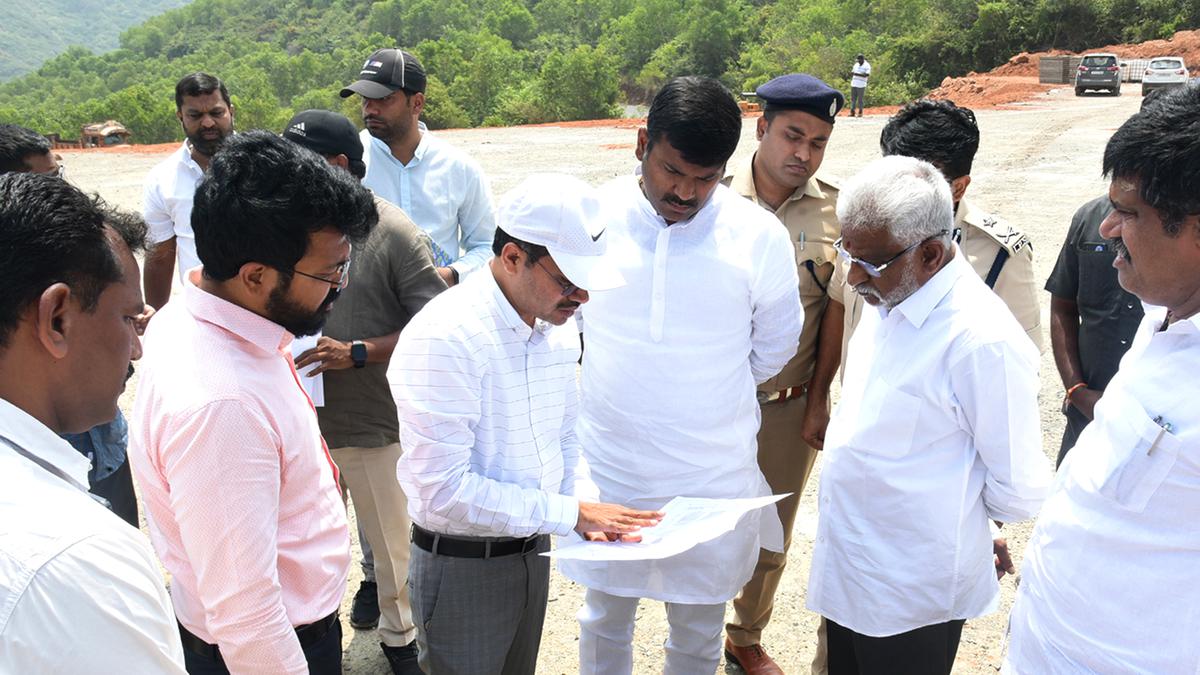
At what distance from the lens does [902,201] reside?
243 centimetres

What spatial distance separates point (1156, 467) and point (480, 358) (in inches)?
60.1

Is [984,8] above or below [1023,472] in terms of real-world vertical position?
below

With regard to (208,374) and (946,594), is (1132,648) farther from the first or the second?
→ (208,374)

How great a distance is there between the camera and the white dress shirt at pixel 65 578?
1127mm

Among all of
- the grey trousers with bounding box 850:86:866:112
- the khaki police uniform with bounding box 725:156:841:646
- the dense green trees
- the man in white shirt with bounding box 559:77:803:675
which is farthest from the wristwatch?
the dense green trees

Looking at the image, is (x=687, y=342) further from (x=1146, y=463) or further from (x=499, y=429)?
(x=1146, y=463)

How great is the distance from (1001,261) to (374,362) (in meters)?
2.30

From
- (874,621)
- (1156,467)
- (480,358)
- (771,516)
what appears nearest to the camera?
(1156,467)

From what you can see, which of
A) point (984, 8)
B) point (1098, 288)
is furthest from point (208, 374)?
point (984, 8)

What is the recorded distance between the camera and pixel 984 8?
3909 cm

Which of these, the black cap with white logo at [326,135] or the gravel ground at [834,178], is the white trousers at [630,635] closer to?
the gravel ground at [834,178]

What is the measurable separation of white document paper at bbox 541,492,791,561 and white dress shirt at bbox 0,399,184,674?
119cm

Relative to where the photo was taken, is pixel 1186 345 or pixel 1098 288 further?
pixel 1098 288

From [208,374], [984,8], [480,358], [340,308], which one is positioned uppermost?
[208,374]
